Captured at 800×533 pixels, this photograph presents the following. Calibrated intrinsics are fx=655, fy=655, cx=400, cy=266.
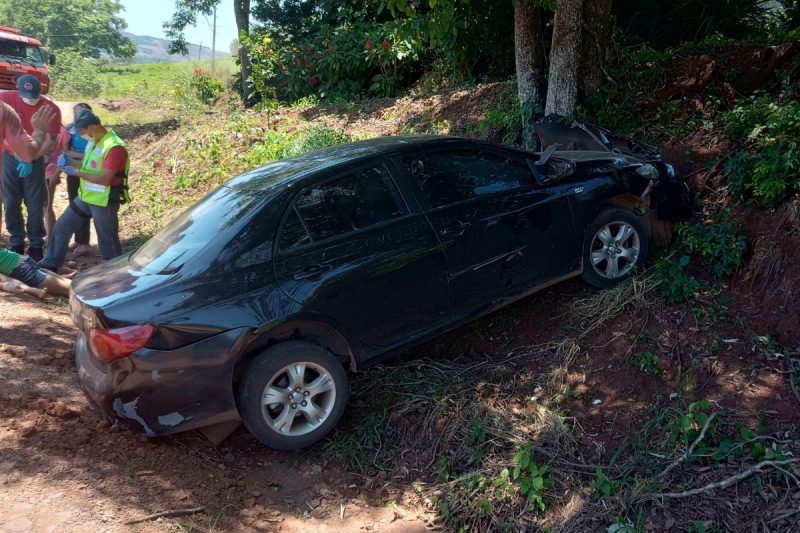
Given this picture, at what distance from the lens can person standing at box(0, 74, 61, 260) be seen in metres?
6.83

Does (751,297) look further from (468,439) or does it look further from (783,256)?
(468,439)

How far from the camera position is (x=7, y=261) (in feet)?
19.0

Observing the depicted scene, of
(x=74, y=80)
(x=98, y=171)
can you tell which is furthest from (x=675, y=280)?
(x=74, y=80)

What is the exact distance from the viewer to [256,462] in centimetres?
416

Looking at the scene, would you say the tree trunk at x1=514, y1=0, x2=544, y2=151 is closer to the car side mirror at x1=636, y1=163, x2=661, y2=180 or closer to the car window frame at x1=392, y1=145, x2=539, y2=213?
the car side mirror at x1=636, y1=163, x2=661, y2=180

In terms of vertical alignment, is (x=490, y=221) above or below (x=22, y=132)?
below

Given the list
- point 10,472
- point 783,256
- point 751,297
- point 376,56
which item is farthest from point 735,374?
point 376,56

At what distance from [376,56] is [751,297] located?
9.27 m

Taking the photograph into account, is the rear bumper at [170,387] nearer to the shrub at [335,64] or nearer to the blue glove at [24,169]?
the blue glove at [24,169]

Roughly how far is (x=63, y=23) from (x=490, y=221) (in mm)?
38265

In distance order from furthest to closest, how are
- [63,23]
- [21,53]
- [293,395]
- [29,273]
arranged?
[63,23] < [21,53] < [29,273] < [293,395]

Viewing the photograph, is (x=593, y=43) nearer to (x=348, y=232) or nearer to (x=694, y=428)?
(x=348, y=232)

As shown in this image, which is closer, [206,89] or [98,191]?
[98,191]

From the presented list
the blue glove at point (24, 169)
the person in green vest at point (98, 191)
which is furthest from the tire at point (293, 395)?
the blue glove at point (24, 169)
